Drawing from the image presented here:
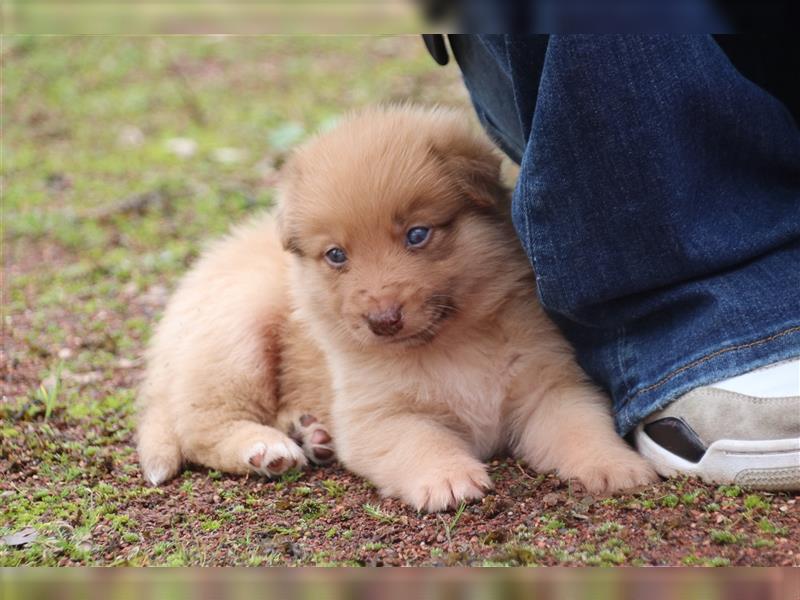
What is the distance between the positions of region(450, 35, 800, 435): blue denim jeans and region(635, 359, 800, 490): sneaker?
49 millimetres

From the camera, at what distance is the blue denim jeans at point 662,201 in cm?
252

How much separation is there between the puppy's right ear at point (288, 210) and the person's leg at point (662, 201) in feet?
2.52

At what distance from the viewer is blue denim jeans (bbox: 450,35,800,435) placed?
2521mm

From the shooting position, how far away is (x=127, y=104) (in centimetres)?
Result: 752

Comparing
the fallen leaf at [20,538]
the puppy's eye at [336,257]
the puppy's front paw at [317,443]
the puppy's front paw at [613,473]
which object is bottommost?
the puppy's front paw at [317,443]

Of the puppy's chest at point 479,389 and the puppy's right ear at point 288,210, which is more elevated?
the puppy's right ear at point 288,210

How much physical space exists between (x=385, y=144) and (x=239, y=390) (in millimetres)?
1106

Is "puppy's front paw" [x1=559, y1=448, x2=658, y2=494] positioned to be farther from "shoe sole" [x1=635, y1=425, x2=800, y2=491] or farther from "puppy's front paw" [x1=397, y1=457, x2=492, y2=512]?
"puppy's front paw" [x1=397, y1=457, x2=492, y2=512]

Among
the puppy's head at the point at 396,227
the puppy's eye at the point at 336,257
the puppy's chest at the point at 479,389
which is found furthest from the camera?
the puppy's chest at the point at 479,389

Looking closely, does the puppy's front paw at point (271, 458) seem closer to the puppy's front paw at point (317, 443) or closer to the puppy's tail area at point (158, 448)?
A: the puppy's front paw at point (317, 443)

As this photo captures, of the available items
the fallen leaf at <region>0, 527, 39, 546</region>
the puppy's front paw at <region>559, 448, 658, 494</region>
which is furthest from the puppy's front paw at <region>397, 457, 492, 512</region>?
the fallen leaf at <region>0, 527, 39, 546</region>

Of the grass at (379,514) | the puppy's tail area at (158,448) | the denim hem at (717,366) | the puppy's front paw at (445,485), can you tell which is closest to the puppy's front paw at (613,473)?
the denim hem at (717,366)

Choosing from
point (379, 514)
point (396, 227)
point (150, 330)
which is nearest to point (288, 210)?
point (396, 227)

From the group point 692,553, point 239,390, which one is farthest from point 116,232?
point 692,553
